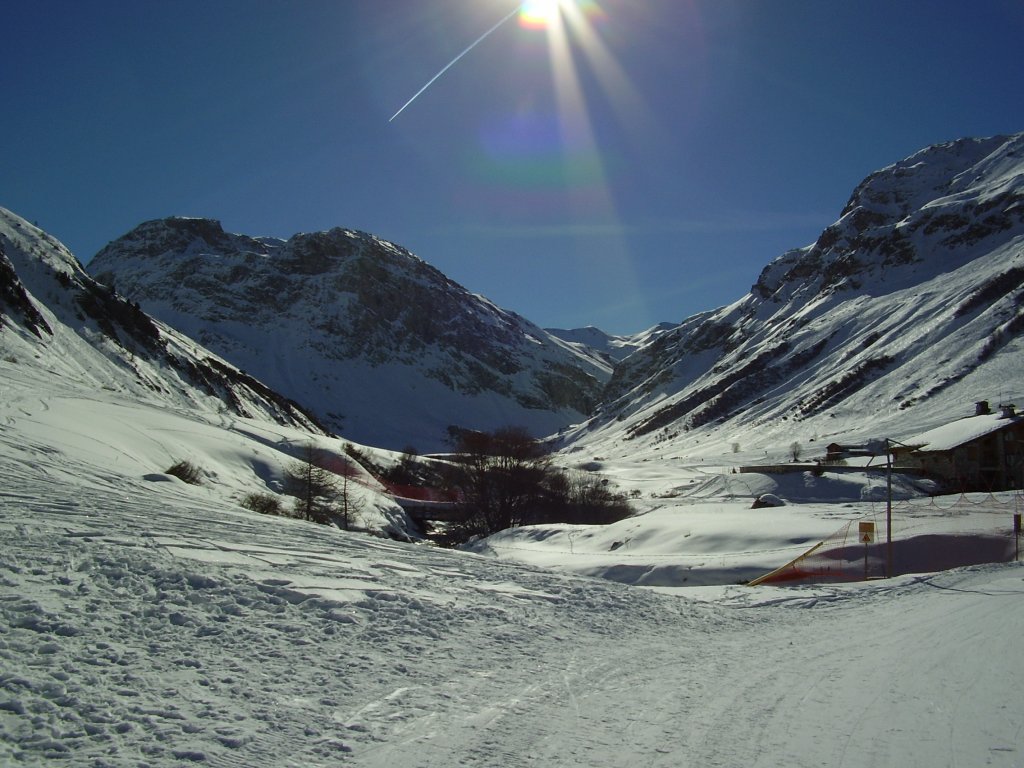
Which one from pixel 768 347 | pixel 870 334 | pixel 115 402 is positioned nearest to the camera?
pixel 115 402

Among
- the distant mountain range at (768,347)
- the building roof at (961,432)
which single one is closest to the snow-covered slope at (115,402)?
the distant mountain range at (768,347)

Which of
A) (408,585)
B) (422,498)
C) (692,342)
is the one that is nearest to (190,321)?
(692,342)

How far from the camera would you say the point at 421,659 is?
710 centimetres

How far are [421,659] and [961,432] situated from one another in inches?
2189

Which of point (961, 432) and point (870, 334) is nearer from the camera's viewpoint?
point (961, 432)

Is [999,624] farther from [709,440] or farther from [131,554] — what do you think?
[709,440]

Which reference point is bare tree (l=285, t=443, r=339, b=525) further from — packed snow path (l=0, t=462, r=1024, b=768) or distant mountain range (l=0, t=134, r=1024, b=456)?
distant mountain range (l=0, t=134, r=1024, b=456)

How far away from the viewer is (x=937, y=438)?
51969 millimetres

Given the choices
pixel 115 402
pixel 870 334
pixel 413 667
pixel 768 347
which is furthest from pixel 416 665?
pixel 768 347

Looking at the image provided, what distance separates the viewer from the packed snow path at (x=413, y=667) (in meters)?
5.03

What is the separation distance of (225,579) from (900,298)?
462 ft

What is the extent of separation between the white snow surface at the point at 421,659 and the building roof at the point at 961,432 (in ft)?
136

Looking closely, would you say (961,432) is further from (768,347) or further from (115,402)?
(768,347)

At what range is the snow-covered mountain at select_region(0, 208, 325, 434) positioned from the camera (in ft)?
156
